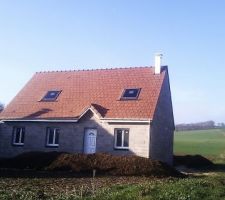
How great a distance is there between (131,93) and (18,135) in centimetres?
944

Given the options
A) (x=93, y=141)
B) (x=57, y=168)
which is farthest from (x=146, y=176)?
(x=93, y=141)

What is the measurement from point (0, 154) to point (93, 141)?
7947 millimetres

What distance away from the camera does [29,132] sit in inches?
1206

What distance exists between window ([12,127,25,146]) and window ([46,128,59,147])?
230 centimetres

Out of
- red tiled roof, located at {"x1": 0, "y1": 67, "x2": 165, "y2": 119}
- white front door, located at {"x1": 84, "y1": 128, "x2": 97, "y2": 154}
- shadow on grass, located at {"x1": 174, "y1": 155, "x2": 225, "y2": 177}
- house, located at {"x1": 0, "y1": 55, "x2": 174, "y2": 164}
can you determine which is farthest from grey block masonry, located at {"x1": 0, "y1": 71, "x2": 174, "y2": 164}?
shadow on grass, located at {"x1": 174, "y1": 155, "x2": 225, "y2": 177}

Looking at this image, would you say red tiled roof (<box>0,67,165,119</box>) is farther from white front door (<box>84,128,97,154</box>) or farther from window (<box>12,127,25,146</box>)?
white front door (<box>84,128,97,154</box>)

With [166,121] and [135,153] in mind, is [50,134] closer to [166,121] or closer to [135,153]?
[135,153]

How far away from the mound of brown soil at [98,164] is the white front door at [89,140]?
4.21 m

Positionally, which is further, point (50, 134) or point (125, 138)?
point (50, 134)

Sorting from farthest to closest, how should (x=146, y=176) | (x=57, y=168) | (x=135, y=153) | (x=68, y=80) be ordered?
(x=68, y=80) → (x=135, y=153) → (x=57, y=168) → (x=146, y=176)

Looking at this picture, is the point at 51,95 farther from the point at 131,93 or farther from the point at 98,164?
the point at 98,164

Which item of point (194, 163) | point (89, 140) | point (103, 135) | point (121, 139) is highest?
point (103, 135)

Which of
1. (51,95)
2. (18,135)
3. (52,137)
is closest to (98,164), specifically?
(52,137)

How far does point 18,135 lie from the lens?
31.4 meters
